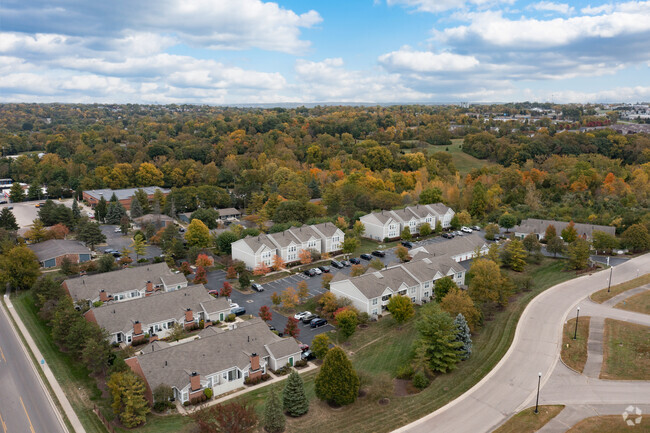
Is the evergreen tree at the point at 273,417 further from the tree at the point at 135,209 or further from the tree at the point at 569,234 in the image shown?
the tree at the point at 135,209

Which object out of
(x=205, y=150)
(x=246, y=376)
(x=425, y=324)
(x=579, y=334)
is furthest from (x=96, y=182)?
(x=579, y=334)

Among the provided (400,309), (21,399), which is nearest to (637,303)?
(400,309)

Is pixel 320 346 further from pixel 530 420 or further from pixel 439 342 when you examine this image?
pixel 530 420

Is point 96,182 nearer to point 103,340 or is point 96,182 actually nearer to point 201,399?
point 103,340

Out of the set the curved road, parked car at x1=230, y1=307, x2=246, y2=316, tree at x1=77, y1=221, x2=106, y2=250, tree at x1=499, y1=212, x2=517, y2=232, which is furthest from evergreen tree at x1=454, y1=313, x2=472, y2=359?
tree at x1=77, y1=221, x2=106, y2=250

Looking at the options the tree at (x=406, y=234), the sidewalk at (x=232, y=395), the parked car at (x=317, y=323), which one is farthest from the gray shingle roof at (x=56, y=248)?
the tree at (x=406, y=234)

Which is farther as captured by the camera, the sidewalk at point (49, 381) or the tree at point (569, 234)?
the tree at point (569, 234)
